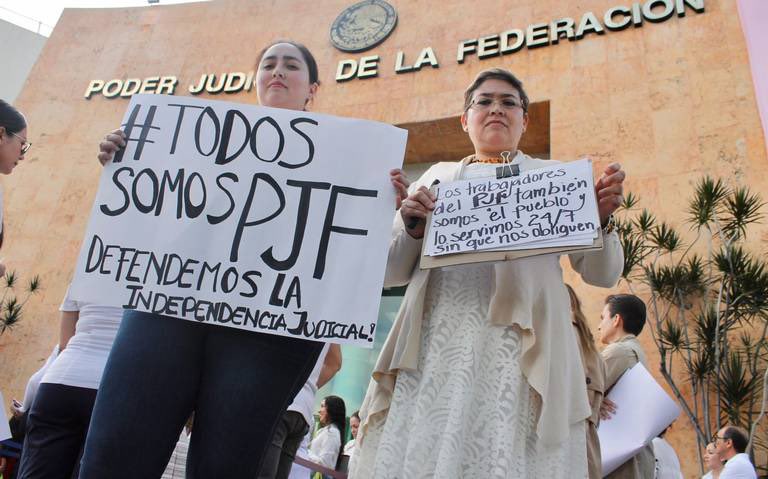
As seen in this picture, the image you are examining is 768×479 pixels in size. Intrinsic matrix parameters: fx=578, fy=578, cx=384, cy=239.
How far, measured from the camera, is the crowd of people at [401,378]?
1216 millimetres

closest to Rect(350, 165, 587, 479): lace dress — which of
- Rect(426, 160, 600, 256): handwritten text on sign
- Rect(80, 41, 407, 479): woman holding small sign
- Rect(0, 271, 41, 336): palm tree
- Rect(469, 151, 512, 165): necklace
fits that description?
Rect(426, 160, 600, 256): handwritten text on sign

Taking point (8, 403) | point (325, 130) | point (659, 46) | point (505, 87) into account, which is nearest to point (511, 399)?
point (325, 130)

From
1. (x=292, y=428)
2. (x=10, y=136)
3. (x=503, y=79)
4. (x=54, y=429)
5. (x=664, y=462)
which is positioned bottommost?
(x=54, y=429)

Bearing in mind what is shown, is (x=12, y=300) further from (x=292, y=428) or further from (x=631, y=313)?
(x=631, y=313)

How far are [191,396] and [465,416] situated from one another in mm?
635

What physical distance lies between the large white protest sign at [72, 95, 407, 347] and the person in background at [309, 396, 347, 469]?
3.10 m

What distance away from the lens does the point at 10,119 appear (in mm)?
2420

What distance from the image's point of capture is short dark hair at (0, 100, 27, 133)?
2.40 metres

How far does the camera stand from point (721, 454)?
4.14 metres

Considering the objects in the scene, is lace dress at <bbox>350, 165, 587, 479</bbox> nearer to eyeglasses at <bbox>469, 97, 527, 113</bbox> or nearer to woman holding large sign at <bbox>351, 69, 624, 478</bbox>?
woman holding large sign at <bbox>351, 69, 624, 478</bbox>

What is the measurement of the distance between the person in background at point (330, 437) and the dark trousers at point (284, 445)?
2198mm

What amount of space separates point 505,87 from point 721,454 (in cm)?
366

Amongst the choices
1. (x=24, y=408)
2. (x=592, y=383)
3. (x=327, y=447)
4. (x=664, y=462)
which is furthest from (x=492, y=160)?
(x=327, y=447)

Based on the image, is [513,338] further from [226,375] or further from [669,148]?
[669,148]
